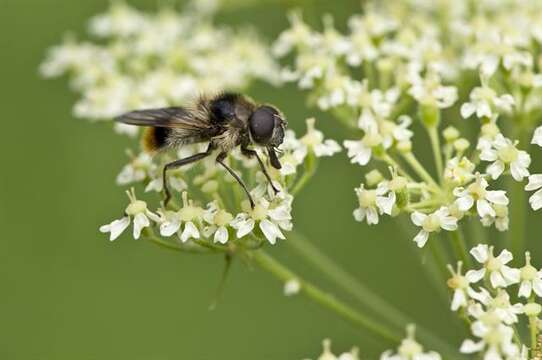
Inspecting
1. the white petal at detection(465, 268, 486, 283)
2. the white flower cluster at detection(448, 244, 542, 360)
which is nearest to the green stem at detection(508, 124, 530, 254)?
the white flower cluster at detection(448, 244, 542, 360)

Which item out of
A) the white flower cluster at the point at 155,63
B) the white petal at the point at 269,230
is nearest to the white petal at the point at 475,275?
the white petal at the point at 269,230

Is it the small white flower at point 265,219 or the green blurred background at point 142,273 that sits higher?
the green blurred background at point 142,273

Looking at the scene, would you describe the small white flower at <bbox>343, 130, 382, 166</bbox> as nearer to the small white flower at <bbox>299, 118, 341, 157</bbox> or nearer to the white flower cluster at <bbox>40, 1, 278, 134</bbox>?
the small white flower at <bbox>299, 118, 341, 157</bbox>

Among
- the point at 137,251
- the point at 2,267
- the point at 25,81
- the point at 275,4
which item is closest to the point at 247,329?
the point at 137,251

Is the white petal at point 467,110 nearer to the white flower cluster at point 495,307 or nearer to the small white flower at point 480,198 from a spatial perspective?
the small white flower at point 480,198

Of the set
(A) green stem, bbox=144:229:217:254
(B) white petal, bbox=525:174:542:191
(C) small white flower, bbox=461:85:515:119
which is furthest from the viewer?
(C) small white flower, bbox=461:85:515:119

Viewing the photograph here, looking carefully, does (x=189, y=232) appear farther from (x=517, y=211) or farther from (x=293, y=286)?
(x=517, y=211)
